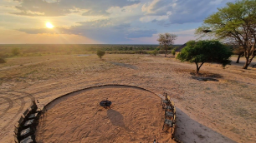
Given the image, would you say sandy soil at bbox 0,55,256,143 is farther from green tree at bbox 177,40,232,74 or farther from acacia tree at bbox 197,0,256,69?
acacia tree at bbox 197,0,256,69

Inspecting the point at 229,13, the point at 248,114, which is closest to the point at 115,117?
the point at 248,114

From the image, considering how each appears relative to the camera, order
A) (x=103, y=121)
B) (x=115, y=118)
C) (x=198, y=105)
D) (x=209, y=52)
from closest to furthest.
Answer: (x=103, y=121) → (x=115, y=118) → (x=198, y=105) → (x=209, y=52)

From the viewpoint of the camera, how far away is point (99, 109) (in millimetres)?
6289

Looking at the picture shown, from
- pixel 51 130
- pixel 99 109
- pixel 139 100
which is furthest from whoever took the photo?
pixel 139 100

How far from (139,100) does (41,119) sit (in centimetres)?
569

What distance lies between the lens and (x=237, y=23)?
43.8 feet

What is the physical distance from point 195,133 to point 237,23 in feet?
54.1

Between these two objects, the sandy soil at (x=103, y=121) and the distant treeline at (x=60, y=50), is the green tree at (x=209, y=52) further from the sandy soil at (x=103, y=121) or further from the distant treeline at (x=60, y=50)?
the distant treeline at (x=60, y=50)

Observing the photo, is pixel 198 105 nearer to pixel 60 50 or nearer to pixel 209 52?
pixel 209 52

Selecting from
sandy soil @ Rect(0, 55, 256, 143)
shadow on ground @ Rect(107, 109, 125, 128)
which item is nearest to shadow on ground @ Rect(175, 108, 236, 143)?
sandy soil @ Rect(0, 55, 256, 143)

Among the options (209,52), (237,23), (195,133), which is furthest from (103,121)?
(237,23)

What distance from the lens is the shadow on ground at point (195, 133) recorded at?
4605 millimetres

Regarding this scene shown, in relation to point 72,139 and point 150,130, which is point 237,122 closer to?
point 150,130

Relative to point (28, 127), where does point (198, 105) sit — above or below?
above
